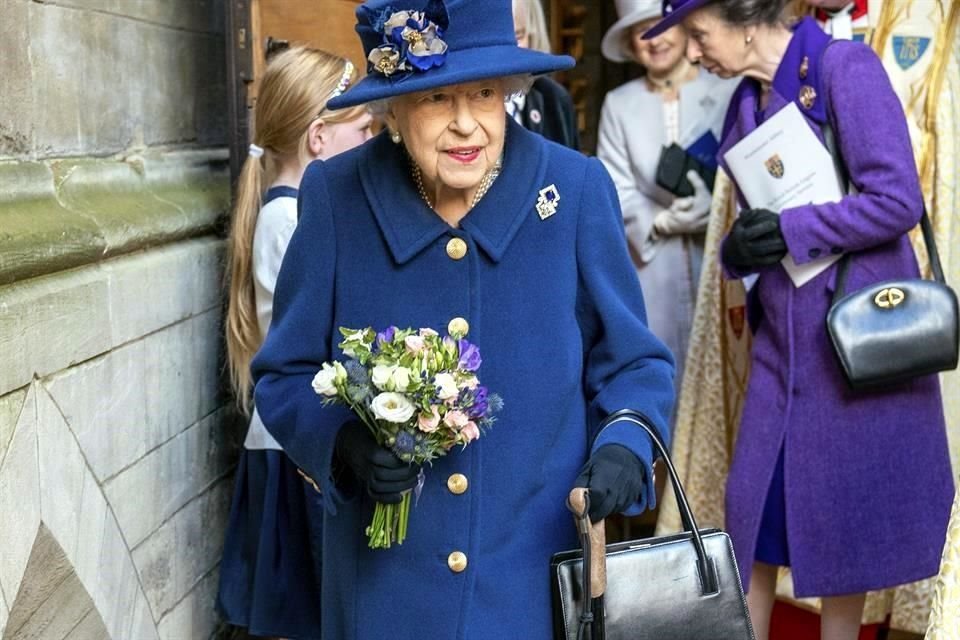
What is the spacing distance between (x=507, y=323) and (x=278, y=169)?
1484 mm

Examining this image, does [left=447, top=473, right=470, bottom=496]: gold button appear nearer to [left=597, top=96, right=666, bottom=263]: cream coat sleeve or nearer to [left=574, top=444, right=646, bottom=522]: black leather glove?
[left=574, top=444, right=646, bottom=522]: black leather glove

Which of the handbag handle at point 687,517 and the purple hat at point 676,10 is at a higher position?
the purple hat at point 676,10

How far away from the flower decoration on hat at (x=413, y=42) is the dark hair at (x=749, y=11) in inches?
62.8

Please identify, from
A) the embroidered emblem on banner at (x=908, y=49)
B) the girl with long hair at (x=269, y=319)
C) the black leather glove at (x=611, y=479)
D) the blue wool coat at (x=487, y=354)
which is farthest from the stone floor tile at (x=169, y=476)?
the embroidered emblem on banner at (x=908, y=49)

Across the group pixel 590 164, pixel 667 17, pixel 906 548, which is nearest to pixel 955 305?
pixel 906 548

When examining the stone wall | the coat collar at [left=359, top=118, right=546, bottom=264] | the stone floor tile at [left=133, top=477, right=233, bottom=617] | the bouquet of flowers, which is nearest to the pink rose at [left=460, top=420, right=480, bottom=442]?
the bouquet of flowers

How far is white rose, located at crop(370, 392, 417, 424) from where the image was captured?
2.28 m

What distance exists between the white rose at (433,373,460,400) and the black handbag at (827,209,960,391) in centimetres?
172

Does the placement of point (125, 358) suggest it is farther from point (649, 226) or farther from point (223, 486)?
point (649, 226)

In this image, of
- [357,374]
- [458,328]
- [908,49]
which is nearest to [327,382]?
[357,374]

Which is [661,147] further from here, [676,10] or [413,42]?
[413,42]

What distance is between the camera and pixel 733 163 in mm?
4113

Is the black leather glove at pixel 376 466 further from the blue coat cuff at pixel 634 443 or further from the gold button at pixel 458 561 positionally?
the blue coat cuff at pixel 634 443

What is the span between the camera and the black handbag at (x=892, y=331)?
3736 mm
